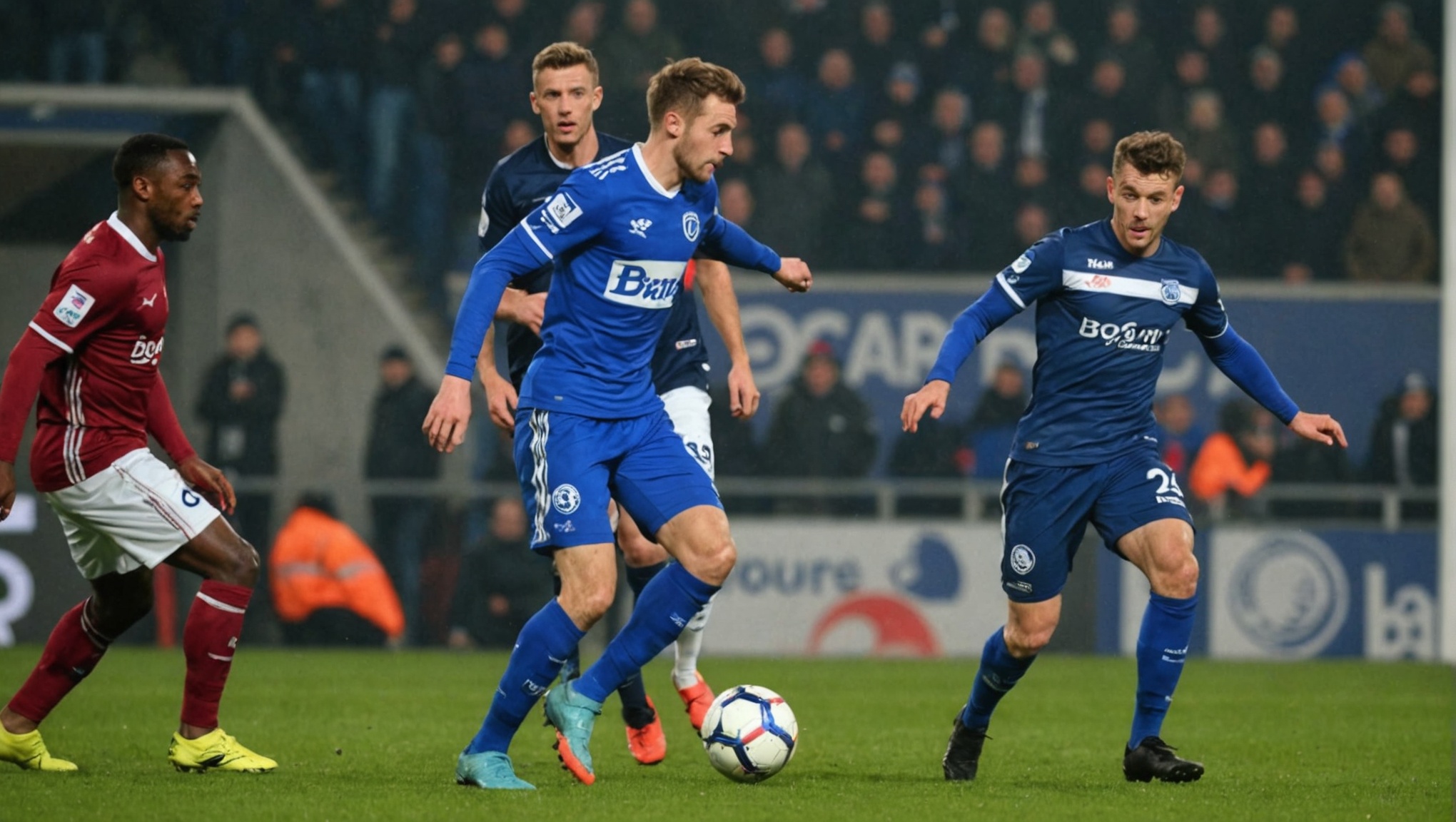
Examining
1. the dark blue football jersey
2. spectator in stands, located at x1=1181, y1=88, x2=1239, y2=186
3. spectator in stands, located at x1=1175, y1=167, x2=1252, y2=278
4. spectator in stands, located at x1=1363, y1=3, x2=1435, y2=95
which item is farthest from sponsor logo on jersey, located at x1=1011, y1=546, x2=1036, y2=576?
spectator in stands, located at x1=1363, y1=3, x2=1435, y2=95

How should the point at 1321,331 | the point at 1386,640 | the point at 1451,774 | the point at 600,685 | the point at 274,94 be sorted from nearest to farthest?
the point at 600,685, the point at 1451,774, the point at 1386,640, the point at 1321,331, the point at 274,94

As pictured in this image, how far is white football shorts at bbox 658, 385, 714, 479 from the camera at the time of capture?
6.38m

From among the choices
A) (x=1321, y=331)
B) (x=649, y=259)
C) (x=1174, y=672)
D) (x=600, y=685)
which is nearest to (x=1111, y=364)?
(x=1174, y=672)

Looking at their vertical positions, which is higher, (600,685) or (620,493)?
(620,493)

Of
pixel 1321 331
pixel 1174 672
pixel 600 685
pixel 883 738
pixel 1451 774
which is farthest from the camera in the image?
pixel 1321 331

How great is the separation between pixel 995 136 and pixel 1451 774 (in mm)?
9027

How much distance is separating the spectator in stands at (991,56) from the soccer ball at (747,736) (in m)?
10.5

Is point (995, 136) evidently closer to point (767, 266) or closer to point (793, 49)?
point (793, 49)

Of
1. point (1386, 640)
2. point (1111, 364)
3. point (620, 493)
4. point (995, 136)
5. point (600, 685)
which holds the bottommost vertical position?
point (1386, 640)

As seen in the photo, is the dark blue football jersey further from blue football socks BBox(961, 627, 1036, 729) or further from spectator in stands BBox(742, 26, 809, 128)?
spectator in stands BBox(742, 26, 809, 128)

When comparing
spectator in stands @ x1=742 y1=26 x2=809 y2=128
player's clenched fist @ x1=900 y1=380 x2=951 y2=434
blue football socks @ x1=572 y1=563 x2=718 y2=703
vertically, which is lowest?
blue football socks @ x1=572 y1=563 x2=718 y2=703

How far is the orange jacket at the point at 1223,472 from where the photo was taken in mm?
13141

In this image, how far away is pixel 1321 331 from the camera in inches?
551

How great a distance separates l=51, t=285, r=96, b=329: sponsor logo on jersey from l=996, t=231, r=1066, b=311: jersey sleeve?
2771 millimetres
